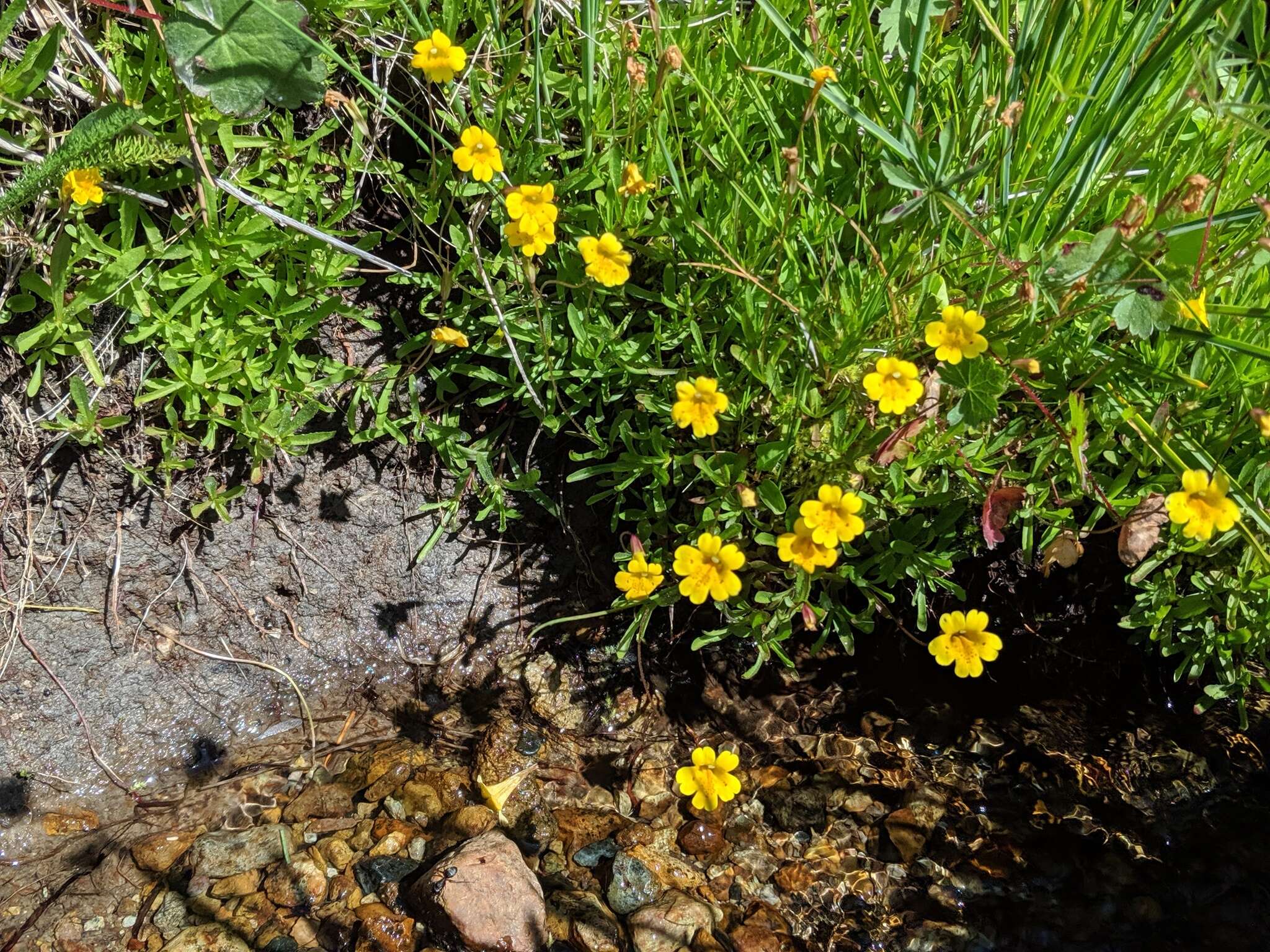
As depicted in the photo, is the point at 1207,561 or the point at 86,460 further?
the point at 86,460

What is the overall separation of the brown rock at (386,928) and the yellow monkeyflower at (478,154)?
181cm

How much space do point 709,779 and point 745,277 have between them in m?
1.12

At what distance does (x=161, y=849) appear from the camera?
2.42 meters

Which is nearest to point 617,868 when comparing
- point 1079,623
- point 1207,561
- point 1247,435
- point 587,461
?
point 587,461

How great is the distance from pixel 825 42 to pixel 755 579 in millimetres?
1327

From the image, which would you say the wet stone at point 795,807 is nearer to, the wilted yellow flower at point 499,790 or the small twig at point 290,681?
the wilted yellow flower at point 499,790

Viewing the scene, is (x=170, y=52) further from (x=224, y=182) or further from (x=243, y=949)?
(x=243, y=949)

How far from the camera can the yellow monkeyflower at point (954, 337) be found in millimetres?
1737

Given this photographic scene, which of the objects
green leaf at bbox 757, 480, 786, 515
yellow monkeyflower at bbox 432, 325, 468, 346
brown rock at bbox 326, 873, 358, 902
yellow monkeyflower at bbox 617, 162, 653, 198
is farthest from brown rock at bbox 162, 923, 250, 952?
yellow monkeyflower at bbox 617, 162, 653, 198

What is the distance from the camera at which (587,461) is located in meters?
2.67

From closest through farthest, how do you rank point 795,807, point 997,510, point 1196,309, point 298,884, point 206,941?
1. point 1196,309
2. point 997,510
3. point 206,941
4. point 298,884
5. point 795,807

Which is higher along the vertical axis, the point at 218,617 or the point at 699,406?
the point at 699,406

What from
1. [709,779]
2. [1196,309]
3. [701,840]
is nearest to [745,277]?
[1196,309]

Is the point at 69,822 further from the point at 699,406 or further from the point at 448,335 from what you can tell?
the point at 699,406
